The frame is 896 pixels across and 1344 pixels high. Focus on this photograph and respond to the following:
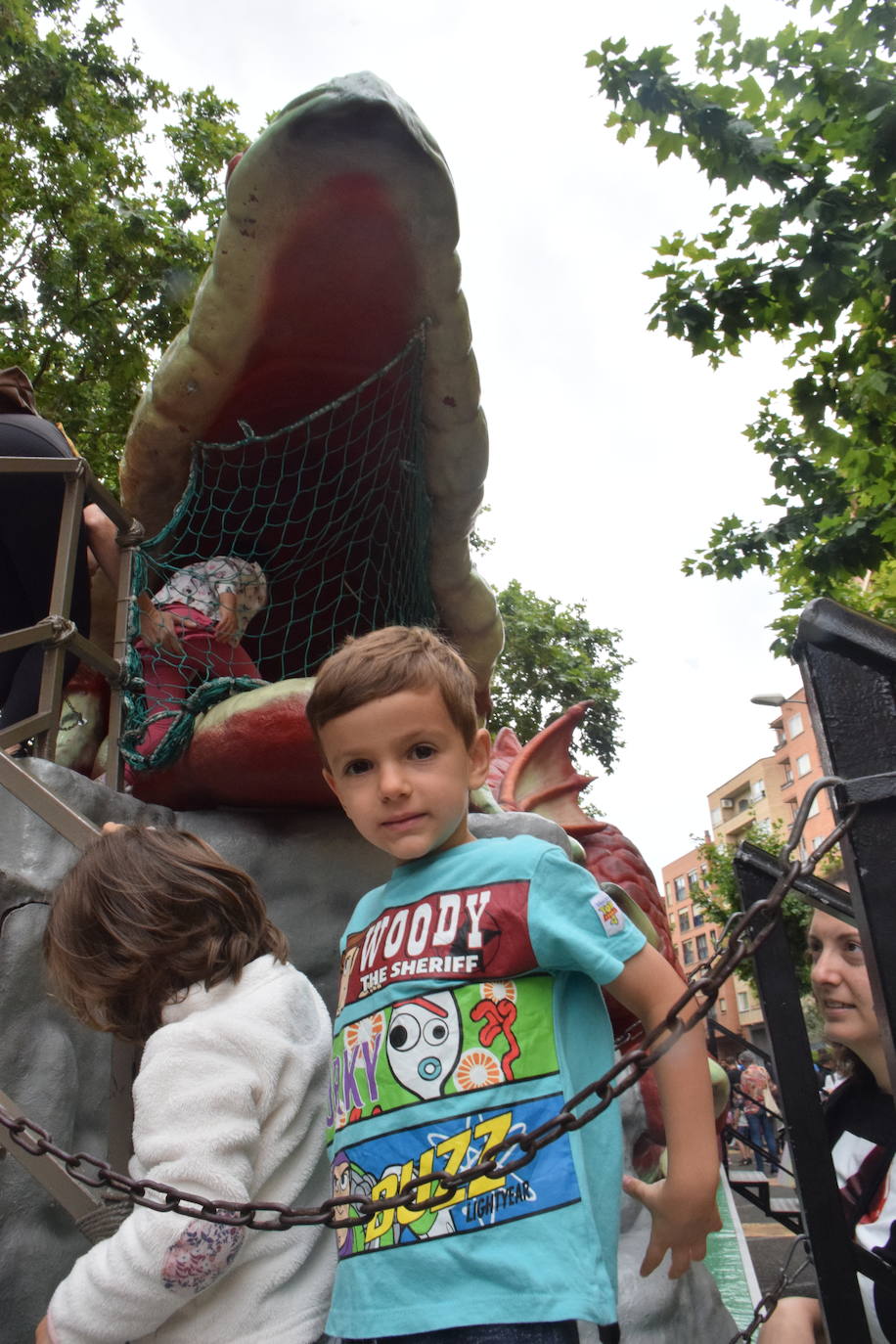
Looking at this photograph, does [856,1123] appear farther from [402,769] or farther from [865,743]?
[402,769]

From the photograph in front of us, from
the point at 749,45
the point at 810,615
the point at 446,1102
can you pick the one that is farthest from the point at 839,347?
the point at 446,1102

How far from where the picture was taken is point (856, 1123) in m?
1.87

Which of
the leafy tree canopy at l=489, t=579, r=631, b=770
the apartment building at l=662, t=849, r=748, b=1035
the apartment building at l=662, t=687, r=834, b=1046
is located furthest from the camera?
the apartment building at l=662, t=849, r=748, b=1035

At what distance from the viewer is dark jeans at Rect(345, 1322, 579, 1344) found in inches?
41.2

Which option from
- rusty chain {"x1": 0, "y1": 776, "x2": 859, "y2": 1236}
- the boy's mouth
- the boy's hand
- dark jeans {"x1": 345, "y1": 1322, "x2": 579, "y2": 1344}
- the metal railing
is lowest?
dark jeans {"x1": 345, "y1": 1322, "x2": 579, "y2": 1344}

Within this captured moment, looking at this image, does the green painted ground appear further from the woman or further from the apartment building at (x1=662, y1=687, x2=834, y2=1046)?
Answer: the apartment building at (x1=662, y1=687, x2=834, y2=1046)

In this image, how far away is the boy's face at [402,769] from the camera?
131 centimetres

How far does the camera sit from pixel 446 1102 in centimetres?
Result: 117

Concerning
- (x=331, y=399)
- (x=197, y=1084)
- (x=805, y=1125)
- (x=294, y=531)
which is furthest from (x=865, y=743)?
(x=294, y=531)

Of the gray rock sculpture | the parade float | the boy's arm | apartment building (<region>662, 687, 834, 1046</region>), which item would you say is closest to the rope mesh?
the parade float

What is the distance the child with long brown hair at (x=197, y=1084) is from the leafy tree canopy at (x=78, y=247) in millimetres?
8298

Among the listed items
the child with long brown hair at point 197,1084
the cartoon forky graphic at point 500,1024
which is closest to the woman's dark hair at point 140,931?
the child with long brown hair at point 197,1084

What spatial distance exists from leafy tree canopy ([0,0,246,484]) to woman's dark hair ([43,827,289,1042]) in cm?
826

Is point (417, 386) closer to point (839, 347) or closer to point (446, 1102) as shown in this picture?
point (446, 1102)
